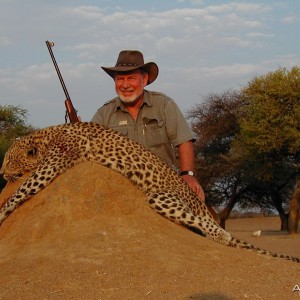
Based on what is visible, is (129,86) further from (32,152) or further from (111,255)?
(111,255)

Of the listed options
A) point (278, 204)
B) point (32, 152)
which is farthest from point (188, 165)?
point (278, 204)

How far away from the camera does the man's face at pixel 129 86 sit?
24.8 ft

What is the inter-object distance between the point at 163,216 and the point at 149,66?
206 centimetres

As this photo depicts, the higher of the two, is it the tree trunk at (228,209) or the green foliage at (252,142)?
the green foliage at (252,142)

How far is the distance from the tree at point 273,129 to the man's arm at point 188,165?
15394 millimetres

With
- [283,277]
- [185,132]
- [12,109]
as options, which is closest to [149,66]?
[185,132]

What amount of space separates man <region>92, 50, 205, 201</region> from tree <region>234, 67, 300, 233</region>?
15347mm

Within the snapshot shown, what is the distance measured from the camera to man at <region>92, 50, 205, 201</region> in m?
7.57

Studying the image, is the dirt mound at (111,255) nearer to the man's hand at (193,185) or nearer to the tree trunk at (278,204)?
the man's hand at (193,185)

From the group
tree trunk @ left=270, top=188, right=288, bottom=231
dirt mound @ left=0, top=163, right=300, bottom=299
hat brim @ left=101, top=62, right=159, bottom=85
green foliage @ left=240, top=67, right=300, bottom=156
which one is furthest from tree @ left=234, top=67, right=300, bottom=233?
dirt mound @ left=0, top=163, right=300, bottom=299

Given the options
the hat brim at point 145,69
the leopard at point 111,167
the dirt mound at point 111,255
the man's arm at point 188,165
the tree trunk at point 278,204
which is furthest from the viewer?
the tree trunk at point 278,204

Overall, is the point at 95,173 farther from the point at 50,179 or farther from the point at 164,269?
the point at 164,269

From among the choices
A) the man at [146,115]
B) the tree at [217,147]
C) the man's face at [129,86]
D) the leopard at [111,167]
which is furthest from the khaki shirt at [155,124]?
the tree at [217,147]

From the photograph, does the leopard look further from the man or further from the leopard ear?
the man
